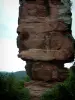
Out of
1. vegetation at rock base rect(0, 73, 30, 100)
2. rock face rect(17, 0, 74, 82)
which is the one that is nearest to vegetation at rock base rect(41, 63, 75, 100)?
vegetation at rock base rect(0, 73, 30, 100)

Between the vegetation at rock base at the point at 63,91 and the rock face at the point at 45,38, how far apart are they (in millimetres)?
2252

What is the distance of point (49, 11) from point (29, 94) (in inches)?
321

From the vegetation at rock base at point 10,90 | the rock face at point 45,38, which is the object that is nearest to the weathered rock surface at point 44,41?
the rock face at point 45,38

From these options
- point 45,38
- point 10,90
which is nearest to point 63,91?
point 10,90

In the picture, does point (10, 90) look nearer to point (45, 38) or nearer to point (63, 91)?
point (63, 91)


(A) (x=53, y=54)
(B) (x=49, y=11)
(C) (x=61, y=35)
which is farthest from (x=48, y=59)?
(B) (x=49, y=11)

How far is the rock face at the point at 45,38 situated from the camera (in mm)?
31547

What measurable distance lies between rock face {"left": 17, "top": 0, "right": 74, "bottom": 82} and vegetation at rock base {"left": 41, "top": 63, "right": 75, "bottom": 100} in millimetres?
2252

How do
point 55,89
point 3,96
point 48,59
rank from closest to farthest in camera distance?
point 3,96 → point 55,89 → point 48,59

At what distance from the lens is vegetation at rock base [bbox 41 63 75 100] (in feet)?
89.0

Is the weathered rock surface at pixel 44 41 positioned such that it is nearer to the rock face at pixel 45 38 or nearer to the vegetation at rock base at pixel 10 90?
the rock face at pixel 45 38

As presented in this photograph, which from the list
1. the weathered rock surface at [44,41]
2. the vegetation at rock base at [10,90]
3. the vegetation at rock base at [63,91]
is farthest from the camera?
the weathered rock surface at [44,41]

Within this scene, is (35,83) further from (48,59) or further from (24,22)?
(24,22)

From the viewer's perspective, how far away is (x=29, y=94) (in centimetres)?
3016
